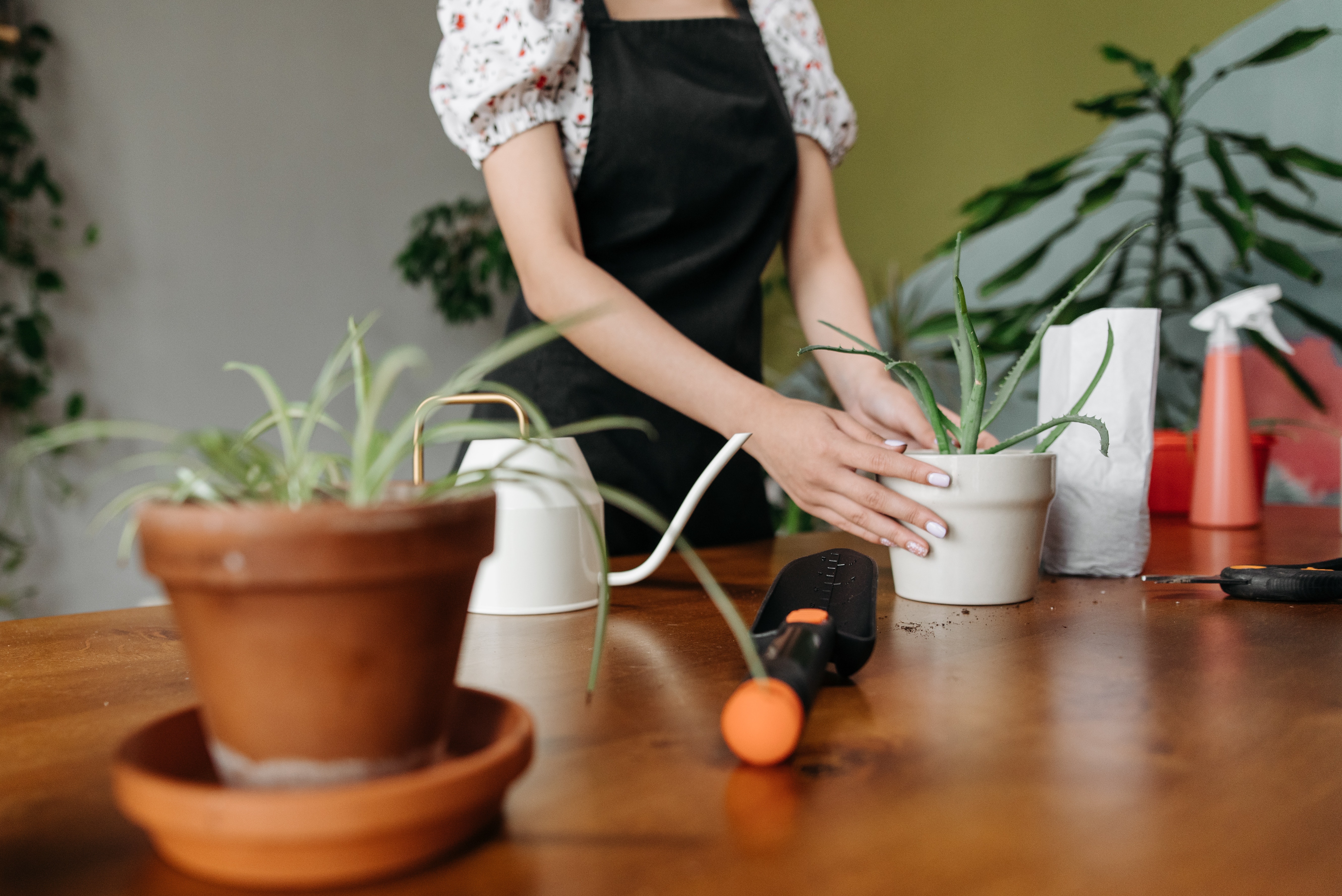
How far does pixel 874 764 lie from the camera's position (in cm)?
34

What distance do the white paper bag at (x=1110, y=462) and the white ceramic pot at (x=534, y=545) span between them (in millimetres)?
401

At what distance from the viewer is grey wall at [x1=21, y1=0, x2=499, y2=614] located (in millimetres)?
2188

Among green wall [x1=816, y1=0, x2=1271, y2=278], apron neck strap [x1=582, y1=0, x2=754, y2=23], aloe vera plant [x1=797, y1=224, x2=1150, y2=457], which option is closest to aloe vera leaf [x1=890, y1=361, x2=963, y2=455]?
aloe vera plant [x1=797, y1=224, x2=1150, y2=457]

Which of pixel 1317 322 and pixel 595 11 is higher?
pixel 595 11

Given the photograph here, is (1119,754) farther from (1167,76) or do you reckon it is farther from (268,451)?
(1167,76)

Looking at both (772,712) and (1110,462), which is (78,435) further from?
(1110,462)

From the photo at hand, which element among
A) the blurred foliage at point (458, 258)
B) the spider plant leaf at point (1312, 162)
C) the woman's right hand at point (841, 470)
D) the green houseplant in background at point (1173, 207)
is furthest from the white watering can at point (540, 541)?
the blurred foliage at point (458, 258)

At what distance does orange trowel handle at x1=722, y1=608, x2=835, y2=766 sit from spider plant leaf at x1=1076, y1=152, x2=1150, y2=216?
1.65 metres

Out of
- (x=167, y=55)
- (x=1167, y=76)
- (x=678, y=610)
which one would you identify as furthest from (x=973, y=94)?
(x=678, y=610)

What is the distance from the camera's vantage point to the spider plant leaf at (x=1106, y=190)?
69.3 inches

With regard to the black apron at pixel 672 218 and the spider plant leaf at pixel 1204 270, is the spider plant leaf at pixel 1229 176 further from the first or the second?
the black apron at pixel 672 218

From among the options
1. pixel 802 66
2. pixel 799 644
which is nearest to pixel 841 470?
pixel 799 644

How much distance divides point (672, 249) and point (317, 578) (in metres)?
1.04

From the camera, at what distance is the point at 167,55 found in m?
2.29
